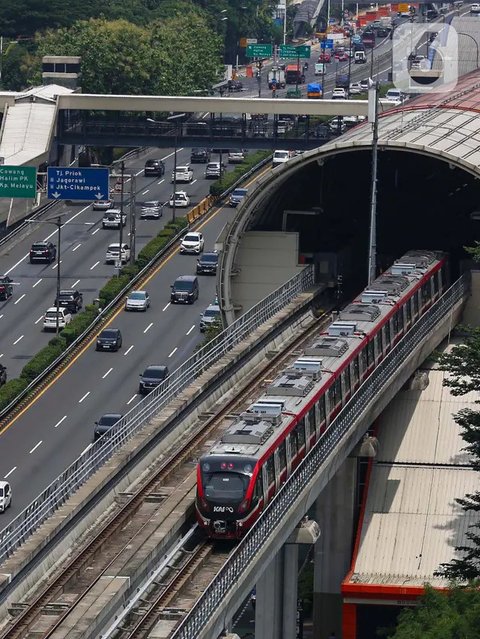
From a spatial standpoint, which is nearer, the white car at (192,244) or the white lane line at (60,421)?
the white lane line at (60,421)

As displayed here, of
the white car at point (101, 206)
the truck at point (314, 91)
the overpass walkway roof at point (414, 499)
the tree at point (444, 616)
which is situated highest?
the tree at point (444, 616)

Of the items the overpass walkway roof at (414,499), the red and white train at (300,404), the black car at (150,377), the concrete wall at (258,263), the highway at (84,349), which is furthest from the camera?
the black car at (150,377)

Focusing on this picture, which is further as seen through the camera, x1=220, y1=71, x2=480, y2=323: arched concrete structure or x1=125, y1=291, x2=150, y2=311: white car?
x1=125, y1=291, x2=150, y2=311: white car

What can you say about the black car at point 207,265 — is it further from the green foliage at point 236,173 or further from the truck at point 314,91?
the truck at point 314,91

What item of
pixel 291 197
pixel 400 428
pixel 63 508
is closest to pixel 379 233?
pixel 291 197

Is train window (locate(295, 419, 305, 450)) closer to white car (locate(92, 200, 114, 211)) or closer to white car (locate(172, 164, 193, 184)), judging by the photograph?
white car (locate(92, 200, 114, 211))

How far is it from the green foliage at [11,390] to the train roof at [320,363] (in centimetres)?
2106

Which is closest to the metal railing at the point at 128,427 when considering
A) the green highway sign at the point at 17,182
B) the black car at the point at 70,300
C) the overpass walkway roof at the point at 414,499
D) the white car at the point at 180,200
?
the overpass walkway roof at the point at 414,499

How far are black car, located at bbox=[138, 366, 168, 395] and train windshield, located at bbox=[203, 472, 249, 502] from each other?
1744 inches

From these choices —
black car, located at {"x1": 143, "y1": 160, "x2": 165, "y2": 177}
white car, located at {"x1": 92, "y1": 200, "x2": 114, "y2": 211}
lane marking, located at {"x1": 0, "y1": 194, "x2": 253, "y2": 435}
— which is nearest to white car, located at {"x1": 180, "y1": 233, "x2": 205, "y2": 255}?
lane marking, located at {"x1": 0, "y1": 194, "x2": 253, "y2": 435}

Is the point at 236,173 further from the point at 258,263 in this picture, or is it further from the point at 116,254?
the point at 258,263

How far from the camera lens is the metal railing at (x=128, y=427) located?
5319cm

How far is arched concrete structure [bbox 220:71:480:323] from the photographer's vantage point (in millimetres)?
84312

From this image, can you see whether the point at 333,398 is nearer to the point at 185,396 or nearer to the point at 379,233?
the point at 185,396
